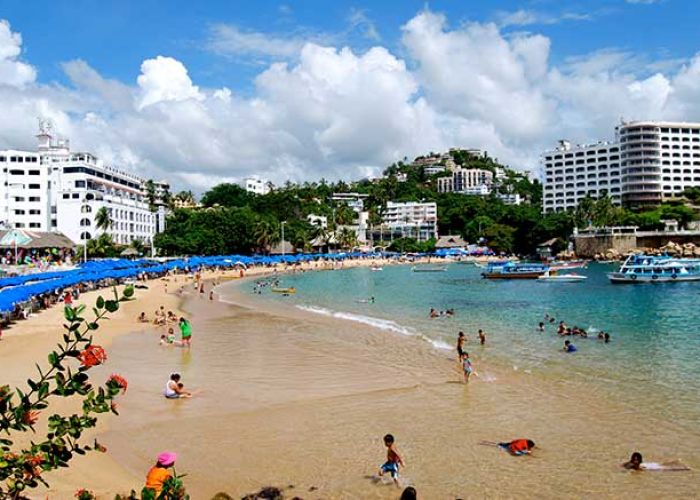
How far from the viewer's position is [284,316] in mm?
38812

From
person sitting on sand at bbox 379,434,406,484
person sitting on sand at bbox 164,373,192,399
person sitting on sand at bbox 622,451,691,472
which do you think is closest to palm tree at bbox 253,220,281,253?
person sitting on sand at bbox 164,373,192,399

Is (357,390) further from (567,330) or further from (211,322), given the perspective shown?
(211,322)

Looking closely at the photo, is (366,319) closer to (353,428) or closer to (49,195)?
(353,428)

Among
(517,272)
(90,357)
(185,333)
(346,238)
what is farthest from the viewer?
(346,238)

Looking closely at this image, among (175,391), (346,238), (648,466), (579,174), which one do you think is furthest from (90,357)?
(579,174)

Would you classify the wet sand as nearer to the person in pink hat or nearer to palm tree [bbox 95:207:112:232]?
the person in pink hat

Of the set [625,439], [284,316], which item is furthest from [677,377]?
[284,316]

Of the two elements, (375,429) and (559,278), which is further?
(559,278)

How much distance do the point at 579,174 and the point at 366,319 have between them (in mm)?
125325

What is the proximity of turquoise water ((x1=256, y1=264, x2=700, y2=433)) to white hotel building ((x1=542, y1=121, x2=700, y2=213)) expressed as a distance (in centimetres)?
7848

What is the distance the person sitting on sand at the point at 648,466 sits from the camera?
11.6m

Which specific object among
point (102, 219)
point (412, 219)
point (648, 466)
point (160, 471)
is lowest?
point (648, 466)

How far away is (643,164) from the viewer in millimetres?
132125

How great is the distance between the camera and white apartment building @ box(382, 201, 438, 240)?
154m
